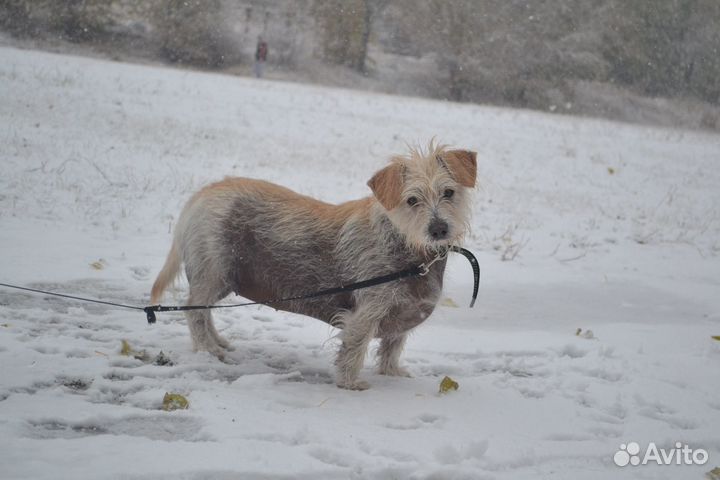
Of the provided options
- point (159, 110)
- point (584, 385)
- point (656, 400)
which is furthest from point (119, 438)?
point (159, 110)

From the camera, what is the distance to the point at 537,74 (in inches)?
1361

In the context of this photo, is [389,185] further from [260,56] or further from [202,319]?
[260,56]

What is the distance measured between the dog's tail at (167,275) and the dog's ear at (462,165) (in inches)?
85.5

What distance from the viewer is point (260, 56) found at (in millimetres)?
29547

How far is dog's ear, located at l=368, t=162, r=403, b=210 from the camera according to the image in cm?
386

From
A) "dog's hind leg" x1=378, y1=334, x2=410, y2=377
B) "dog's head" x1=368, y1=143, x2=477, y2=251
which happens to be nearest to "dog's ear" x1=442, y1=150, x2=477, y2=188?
"dog's head" x1=368, y1=143, x2=477, y2=251

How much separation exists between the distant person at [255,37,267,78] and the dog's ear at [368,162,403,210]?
89.4ft

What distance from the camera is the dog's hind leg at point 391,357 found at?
176 inches

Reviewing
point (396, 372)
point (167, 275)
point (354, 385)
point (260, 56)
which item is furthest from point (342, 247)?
point (260, 56)

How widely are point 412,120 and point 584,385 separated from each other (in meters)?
16.1

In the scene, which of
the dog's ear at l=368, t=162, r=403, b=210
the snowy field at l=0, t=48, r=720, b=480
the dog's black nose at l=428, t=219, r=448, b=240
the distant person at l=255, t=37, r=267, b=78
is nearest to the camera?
the snowy field at l=0, t=48, r=720, b=480

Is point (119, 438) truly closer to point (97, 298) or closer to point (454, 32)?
point (97, 298)

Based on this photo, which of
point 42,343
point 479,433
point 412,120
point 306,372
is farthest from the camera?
point 412,120

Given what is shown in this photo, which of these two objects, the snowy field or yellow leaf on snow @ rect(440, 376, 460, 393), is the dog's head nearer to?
yellow leaf on snow @ rect(440, 376, 460, 393)
